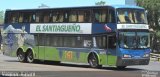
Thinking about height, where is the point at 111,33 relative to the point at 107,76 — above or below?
above

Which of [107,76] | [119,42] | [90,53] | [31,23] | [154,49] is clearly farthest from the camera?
[154,49]

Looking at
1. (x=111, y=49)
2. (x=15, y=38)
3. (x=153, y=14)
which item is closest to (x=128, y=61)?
(x=111, y=49)

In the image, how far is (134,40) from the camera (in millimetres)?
27797

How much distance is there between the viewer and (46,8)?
3219 cm

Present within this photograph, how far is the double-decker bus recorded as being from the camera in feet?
90.6

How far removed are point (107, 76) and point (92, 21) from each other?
7.57 metres

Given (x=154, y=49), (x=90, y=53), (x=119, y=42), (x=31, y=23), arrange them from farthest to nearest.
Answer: (x=154, y=49), (x=31, y=23), (x=90, y=53), (x=119, y=42)

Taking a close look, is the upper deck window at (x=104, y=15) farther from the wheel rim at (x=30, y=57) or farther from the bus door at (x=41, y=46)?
the wheel rim at (x=30, y=57)

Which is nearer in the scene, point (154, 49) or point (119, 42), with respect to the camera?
point (119, 42)

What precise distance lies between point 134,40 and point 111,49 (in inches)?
52.6

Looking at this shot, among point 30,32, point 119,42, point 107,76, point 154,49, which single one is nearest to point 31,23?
point 30,32

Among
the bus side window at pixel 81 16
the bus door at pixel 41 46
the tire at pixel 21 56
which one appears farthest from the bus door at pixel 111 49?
the tire at pixel 21 56

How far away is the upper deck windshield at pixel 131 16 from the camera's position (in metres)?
27.6

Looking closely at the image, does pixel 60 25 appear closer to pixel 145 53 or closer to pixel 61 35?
pixel 61 35
